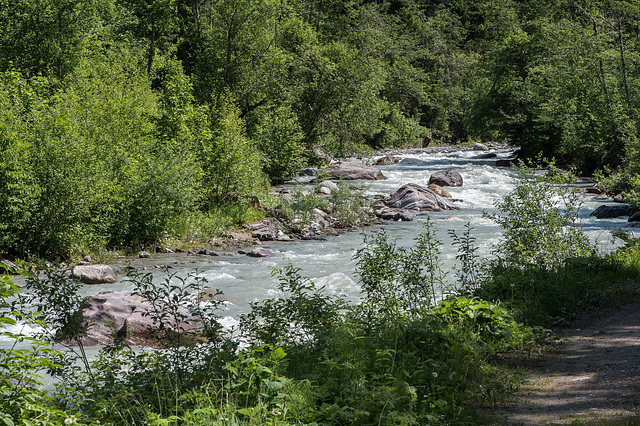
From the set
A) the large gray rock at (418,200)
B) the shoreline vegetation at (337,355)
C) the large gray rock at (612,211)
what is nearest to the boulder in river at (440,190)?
the large gray rock at (418,200)

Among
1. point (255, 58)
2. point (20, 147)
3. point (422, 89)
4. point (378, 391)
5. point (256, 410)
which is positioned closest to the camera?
point (256, 410)

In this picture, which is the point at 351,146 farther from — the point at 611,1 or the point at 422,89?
the point at 422,89

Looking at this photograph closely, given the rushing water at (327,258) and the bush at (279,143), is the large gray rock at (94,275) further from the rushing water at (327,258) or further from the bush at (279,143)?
the bush at (279,143)

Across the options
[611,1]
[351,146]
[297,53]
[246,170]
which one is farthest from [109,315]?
[611,1]

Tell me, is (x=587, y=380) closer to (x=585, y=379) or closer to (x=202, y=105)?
(x=585, y=379)

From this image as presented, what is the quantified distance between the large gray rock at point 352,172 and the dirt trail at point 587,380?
22.6 meters

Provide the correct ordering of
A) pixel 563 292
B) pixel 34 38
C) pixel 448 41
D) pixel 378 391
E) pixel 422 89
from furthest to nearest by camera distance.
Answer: pixel 448 41 < pixel 422 89 < pixel 34 38 < pixel 563 292 < pixel 378 391

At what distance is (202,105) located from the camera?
73.0ft

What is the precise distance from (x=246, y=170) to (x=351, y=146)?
1131 centimetres

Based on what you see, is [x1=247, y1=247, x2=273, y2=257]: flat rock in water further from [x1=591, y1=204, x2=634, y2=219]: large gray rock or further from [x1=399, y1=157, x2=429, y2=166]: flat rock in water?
[x1=399, y1=157, x2=429, y2=166]: flat rock in water

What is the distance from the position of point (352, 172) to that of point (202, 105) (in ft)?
32.9

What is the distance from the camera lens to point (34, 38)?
19.0 metres

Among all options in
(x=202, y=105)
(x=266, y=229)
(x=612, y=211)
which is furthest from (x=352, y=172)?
(x=612, y=211)

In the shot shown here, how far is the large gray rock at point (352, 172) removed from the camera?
2908cm
